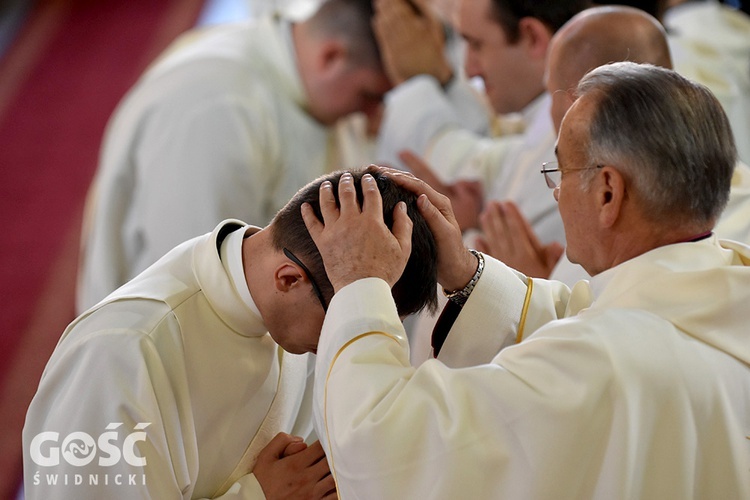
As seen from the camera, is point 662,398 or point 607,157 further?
point 607,157

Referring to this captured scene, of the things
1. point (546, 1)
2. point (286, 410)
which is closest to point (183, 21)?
point (546, 1)

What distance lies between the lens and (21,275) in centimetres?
545

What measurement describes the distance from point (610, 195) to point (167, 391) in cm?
86

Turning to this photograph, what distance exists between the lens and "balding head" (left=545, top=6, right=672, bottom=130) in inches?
98.0

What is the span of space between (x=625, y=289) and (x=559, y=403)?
26cm

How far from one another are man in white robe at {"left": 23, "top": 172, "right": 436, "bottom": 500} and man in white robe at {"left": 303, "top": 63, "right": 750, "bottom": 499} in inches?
5.3

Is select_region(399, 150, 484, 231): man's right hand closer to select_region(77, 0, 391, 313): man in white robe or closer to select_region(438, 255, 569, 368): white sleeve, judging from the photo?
select_region(77, 0, 391, 313): man in white robe

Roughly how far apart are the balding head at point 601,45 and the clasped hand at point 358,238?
31.5 inches

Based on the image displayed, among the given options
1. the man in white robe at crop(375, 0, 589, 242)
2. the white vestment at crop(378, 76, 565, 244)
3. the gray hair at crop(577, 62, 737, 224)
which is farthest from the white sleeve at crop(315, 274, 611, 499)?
the white vestment at crop(378, 76, 565, 244)

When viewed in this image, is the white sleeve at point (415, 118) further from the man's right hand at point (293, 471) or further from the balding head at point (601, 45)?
the man's right hand at point (293, 471)

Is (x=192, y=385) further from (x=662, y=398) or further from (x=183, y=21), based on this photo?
(x=183, y=21)

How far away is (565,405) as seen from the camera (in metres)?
1.68

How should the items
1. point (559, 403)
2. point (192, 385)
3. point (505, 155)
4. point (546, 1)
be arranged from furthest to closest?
1. point (505, 155)
2. point (546, 1)
3. point (192, 385)
4. point (559, 403)

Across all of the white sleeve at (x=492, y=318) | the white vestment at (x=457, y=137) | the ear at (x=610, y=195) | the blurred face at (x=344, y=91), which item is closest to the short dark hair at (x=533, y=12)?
the white vestment at (x=457, y=137)
